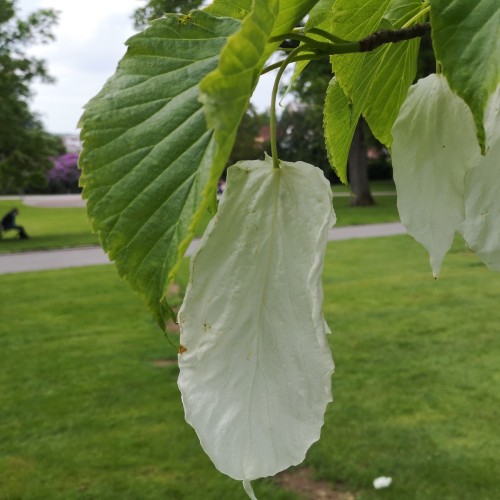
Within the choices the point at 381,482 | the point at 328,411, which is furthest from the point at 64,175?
the point at 381,482

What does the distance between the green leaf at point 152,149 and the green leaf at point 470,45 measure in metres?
0.07

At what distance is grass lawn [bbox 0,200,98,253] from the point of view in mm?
9594

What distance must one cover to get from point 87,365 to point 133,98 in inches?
147

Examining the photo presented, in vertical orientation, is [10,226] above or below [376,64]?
below

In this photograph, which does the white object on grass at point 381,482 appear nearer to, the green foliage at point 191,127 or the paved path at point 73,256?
the green foliage at point 191,127

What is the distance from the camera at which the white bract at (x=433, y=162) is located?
0.96 feet

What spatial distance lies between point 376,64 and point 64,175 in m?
24.8

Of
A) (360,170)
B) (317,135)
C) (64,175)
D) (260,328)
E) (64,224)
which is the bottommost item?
(64,224)

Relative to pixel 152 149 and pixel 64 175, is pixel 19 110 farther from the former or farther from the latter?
pixel 64 175

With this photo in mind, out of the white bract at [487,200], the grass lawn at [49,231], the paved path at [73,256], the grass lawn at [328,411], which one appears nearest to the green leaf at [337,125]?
the white bract at [487,200]

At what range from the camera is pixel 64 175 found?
24188 millimetres

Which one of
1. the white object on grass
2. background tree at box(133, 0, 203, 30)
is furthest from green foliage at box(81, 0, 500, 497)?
background tree at box(133, 0, 203, 30)

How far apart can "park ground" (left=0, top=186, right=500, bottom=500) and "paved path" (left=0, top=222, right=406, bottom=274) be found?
192 centimetres

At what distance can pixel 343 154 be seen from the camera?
0.40 meters
